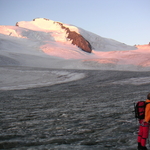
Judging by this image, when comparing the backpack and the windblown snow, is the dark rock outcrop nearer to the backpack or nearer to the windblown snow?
the windblown snow

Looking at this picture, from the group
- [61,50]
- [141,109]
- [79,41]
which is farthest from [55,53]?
[141,109]

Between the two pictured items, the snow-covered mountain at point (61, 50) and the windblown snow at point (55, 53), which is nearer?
the windblown snow at point (55, 53)

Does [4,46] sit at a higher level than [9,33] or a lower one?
lower

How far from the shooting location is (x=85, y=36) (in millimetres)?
73500

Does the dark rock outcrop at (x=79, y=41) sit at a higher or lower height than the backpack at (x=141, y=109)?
higher

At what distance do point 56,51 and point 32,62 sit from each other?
12.8 m

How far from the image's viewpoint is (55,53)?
5197cm

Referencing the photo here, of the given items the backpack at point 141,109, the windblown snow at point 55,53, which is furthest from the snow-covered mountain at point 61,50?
the backpack at point 141,109

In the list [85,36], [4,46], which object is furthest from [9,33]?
[85,36]

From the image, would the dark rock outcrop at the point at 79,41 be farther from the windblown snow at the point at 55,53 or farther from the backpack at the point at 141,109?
the backpack at the point at 141,109

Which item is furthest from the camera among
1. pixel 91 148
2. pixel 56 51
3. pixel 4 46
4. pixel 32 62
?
pixel 56 51

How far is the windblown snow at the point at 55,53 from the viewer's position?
37500mm

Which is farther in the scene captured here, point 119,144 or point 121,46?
point 121,46

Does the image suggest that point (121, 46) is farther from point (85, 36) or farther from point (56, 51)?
point (56, 51)
